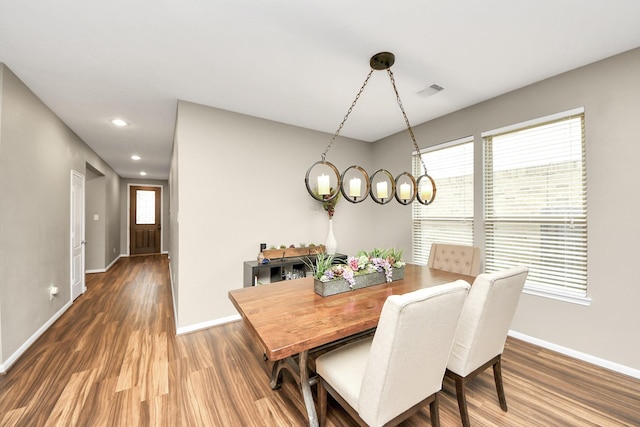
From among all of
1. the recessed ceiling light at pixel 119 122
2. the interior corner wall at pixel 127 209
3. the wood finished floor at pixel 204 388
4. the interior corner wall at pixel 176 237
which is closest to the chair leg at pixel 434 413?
the wood finished floor at pixel 204 388

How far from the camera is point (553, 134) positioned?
2.59 metres

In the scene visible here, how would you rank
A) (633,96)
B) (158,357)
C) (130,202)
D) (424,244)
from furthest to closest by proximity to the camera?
(130,202) → (424,244) → (158,357) → (633,96)

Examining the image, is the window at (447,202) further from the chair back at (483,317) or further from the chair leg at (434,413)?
the chair leg at (434,413)

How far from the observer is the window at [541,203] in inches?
96.2

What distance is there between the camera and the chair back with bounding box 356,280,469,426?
110 centimetres

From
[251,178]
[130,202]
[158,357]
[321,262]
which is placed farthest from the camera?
[130,202]

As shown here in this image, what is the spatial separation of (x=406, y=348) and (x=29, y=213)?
371 cm

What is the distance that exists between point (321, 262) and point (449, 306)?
959 millimetres

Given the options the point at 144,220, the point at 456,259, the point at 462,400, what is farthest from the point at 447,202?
the point at 144,220

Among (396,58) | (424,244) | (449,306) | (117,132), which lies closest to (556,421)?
(449,306)

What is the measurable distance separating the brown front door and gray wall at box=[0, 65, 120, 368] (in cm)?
515

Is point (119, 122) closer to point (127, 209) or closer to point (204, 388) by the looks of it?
point (204, 388)

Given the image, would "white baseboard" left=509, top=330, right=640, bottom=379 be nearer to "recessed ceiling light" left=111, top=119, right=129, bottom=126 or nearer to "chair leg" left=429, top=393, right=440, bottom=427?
"chair leg" left=429, top=393, right=440, bottom=427

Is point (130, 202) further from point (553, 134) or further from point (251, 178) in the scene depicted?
point (553, 134)
